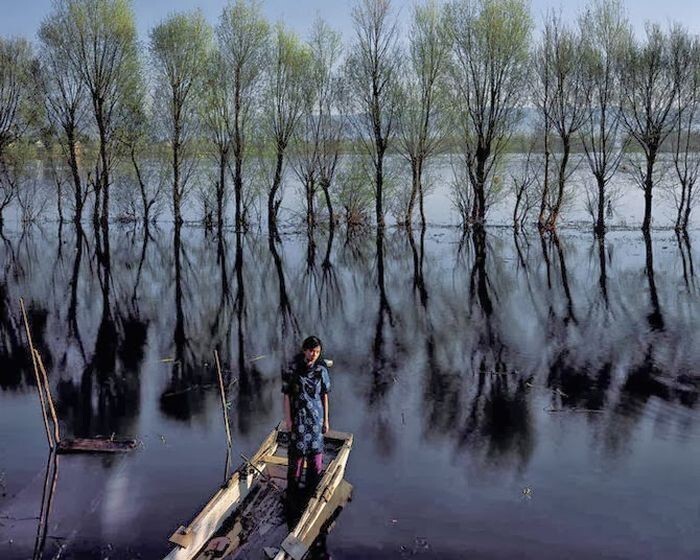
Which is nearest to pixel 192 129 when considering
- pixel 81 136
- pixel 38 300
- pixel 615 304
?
pixel 81 136

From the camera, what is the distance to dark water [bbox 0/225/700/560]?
270 inches

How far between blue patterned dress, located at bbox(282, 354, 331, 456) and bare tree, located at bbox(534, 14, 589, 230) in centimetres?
2707

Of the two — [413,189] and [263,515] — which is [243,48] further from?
[263,515]

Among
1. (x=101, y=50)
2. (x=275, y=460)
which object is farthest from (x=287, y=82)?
(x=275, y=460)

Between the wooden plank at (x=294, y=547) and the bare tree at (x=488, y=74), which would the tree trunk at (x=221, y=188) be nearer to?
the bare tree at (x=488, y=74)

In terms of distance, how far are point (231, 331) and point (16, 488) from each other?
315 inches

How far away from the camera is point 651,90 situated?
29.9m

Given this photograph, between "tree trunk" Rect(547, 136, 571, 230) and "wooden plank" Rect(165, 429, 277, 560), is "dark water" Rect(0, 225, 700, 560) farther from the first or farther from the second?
"tree trunk" Rect(547, 136, 571, 230)

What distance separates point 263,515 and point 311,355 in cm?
183

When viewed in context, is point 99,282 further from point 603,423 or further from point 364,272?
point 603,423

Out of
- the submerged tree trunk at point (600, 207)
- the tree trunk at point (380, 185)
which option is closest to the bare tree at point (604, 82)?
the submerged tree trunk at point (600, 207)

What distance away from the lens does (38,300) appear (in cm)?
1898

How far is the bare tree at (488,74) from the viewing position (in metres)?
31.3

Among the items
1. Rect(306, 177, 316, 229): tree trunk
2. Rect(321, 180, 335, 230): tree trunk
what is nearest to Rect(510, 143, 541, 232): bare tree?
Rect(321, 180, 335, 230): tree trunk
